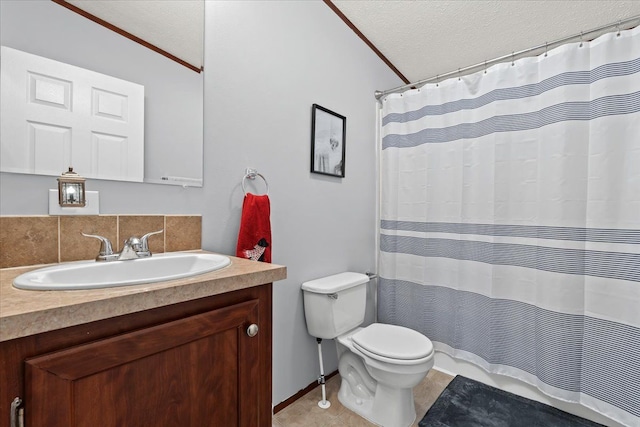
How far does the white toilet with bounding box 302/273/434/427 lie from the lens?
1405mm

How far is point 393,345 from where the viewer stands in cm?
155

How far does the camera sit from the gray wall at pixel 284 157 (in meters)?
1.26

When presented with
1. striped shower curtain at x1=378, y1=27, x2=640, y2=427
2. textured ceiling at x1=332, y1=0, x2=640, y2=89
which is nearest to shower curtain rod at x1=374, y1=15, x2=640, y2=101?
striped shower curtain at x1=378, y1=27, x2=640, y2=427

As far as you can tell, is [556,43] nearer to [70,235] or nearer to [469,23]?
[469,23]

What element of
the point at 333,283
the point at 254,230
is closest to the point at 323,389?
the point at 333,283

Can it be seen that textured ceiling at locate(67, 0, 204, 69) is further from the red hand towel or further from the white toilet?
the white toilet

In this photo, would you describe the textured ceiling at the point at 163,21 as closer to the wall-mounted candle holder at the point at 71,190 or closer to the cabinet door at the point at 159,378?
the wall-mounted candle holder at the point at 71,190

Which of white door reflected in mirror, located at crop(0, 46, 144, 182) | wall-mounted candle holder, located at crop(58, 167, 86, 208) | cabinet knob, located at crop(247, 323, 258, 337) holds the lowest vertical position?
cabinet knob, located at crop(247, 323, 258, 337)

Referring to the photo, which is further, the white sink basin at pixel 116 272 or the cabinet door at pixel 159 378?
the white sink basin at pixel 116 272

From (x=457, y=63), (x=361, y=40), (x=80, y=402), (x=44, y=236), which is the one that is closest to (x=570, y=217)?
(x=457, y=63)

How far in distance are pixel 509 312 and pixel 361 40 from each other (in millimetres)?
2016

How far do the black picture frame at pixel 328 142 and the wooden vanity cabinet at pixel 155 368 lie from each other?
40.4 inches

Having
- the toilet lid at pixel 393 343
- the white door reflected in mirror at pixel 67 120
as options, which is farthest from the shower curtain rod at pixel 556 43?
the white door reflected in mirror at pixel 67 120

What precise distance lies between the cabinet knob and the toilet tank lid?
0.74 m
